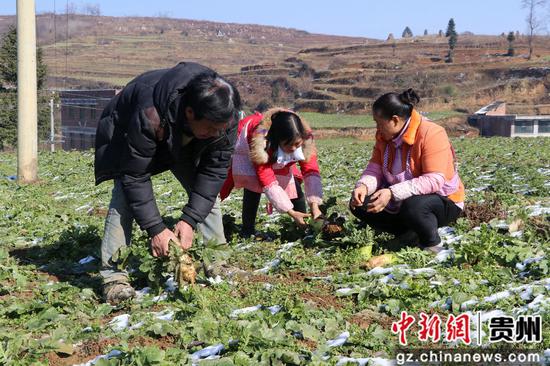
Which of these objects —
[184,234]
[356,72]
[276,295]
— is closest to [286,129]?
[184,234]

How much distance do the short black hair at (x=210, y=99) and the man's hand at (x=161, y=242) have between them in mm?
1004

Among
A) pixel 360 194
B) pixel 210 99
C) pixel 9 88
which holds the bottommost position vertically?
pixel 9 88

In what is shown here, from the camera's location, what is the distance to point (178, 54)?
162250mm

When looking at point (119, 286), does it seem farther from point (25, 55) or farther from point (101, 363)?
point (25, 55)

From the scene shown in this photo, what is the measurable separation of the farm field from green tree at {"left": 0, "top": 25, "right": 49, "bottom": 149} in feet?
127

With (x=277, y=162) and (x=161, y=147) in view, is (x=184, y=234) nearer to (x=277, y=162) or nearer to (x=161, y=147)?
(x=161, y=147)

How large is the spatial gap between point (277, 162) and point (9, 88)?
4228 centimetres

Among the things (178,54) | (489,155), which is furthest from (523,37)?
(489,155)

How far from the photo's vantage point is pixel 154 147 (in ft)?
16.4

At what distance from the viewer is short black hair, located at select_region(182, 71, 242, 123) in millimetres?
4691

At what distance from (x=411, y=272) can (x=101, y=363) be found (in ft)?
8.29

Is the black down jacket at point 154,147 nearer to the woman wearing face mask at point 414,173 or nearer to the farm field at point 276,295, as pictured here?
the farm field at point 276,295

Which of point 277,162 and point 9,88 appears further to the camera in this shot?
point 9,88

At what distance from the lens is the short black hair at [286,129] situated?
21.6ft
